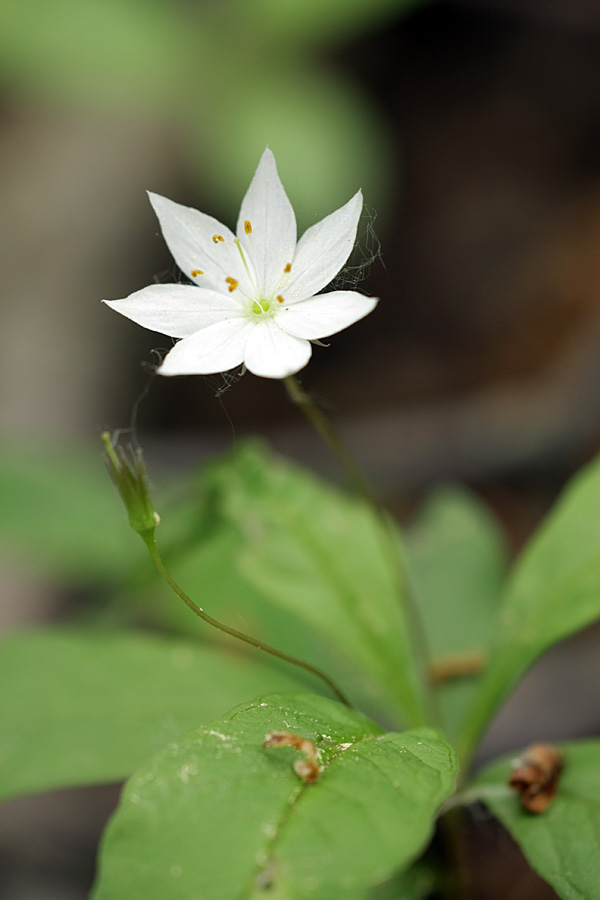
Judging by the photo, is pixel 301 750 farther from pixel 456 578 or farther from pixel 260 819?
pixel 456 578

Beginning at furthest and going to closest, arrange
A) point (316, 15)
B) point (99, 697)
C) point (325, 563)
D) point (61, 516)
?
point (316, 15), point (61, 516), point (325, 563), point (99, 697)

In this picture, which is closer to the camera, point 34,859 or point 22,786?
point 22,786

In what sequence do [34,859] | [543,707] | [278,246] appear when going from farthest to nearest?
[543,707]
[34,859]
[278,246]

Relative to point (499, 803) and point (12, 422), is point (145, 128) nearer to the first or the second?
point (12, 422)

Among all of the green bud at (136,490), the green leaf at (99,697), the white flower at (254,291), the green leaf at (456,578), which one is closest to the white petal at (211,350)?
the white flower at (254,291)

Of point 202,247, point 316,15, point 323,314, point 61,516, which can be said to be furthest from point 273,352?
point 316,15

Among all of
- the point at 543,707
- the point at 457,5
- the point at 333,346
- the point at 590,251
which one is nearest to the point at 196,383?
the point at 333,346

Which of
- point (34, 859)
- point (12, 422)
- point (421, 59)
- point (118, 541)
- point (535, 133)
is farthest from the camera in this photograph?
point (421, 59)
